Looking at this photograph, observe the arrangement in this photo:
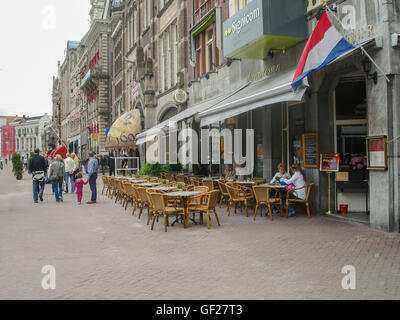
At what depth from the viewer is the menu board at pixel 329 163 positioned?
9.52 m

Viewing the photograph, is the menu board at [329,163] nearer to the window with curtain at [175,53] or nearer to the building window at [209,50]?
the building window at [209,50]

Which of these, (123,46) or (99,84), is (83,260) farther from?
(99,84)

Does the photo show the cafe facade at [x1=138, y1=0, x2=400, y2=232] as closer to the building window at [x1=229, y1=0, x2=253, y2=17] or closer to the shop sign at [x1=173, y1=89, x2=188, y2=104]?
the building window at [x1=229, y1=0, x2=253, y2=17]

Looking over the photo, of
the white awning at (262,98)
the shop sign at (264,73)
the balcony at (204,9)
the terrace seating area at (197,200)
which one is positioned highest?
the balcony at (204,9)

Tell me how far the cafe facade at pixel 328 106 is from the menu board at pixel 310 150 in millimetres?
25

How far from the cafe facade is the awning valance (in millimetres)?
12324

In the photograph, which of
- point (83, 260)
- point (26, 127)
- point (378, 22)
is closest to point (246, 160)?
point (378, 22)

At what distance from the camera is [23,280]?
16.5 feet

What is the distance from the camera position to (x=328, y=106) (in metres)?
10.1

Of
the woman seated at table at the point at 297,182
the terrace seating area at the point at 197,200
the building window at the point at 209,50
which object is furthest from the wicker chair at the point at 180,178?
the woman seated at table at the point at 297,182

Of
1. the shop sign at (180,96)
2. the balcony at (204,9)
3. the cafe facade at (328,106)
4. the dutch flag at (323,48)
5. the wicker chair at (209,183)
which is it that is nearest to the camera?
the dutch flag at (323,48)

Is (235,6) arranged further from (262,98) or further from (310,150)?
(310,150)

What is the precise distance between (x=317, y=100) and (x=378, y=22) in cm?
266

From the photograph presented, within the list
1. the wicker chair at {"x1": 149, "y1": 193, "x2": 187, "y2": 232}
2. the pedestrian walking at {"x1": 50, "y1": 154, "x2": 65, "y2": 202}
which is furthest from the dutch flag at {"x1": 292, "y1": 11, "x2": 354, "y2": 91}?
the pedestrian walking at {"x1": 50, "y1": 154, "x2": 65, "y2": 202}
